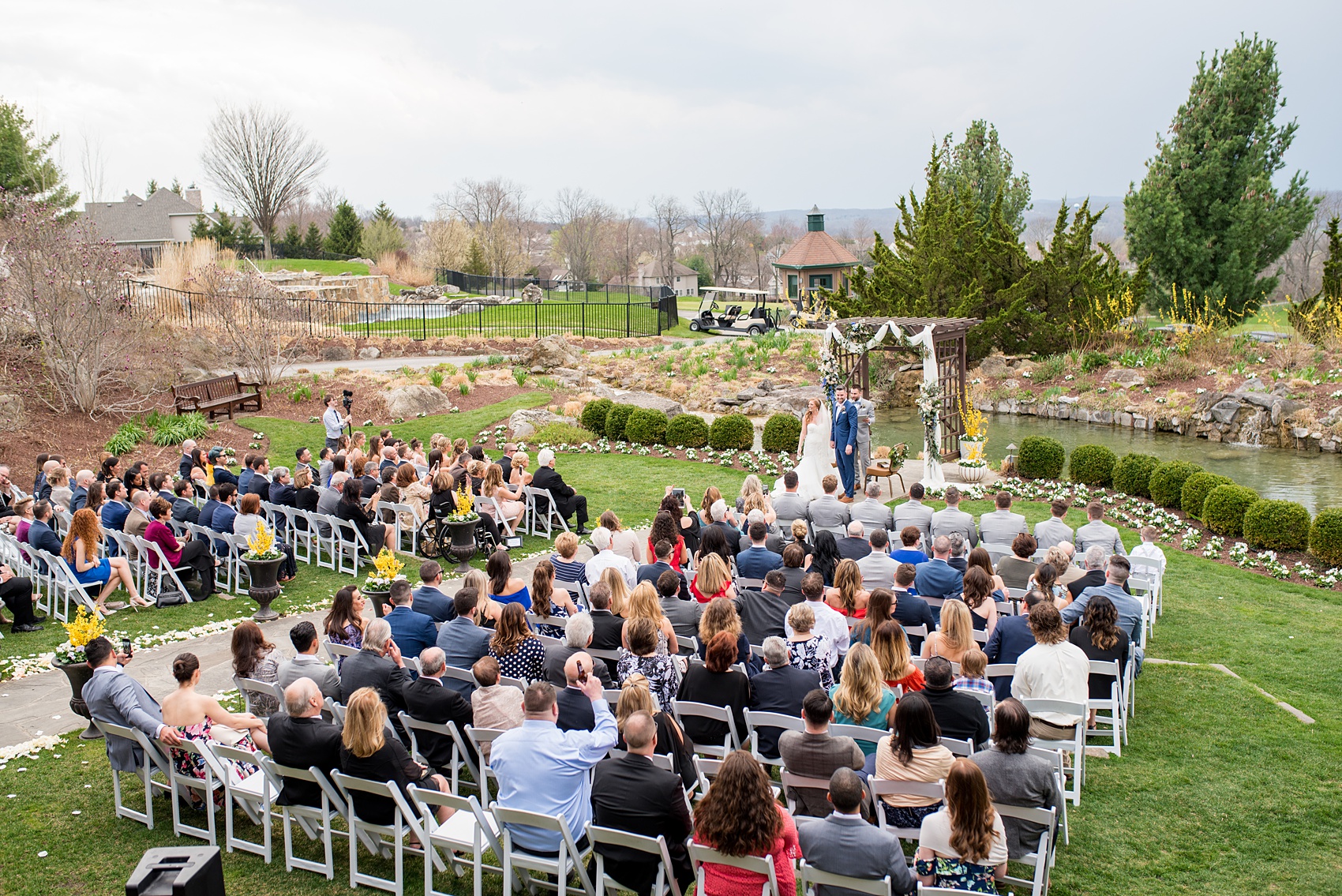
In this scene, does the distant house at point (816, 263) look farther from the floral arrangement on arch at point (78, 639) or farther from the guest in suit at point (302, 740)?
the guest in suit at point (302, 740)

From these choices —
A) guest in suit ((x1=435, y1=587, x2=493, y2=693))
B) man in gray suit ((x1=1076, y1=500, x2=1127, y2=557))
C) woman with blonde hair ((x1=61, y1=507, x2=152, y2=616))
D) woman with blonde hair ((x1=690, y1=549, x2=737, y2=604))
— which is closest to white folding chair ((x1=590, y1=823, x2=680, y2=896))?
guest in suit ((x1=435, y1=587, x2=493, y2=693))

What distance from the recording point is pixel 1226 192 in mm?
29531

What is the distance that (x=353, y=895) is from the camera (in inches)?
192

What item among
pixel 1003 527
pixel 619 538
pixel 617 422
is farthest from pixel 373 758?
pixel 617 422

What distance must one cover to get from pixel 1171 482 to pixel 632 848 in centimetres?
1170

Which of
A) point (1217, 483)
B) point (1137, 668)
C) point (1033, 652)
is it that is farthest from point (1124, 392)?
point (1033, 652)

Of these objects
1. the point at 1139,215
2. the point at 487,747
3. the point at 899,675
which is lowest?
the point at 487,747

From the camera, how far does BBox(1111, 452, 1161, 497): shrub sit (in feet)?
45.3

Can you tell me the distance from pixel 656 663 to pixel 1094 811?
285 centimetres

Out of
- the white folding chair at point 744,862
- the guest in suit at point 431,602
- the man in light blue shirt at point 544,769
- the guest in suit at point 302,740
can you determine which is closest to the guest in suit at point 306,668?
the guest in suit at point 302,740

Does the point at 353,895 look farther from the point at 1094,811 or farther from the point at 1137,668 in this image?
the point at 1137,668

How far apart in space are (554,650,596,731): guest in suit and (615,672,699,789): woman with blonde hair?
183 mm

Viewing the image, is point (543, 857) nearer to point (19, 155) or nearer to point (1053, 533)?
point (1053, 533)

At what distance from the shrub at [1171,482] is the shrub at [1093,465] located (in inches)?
39.2
